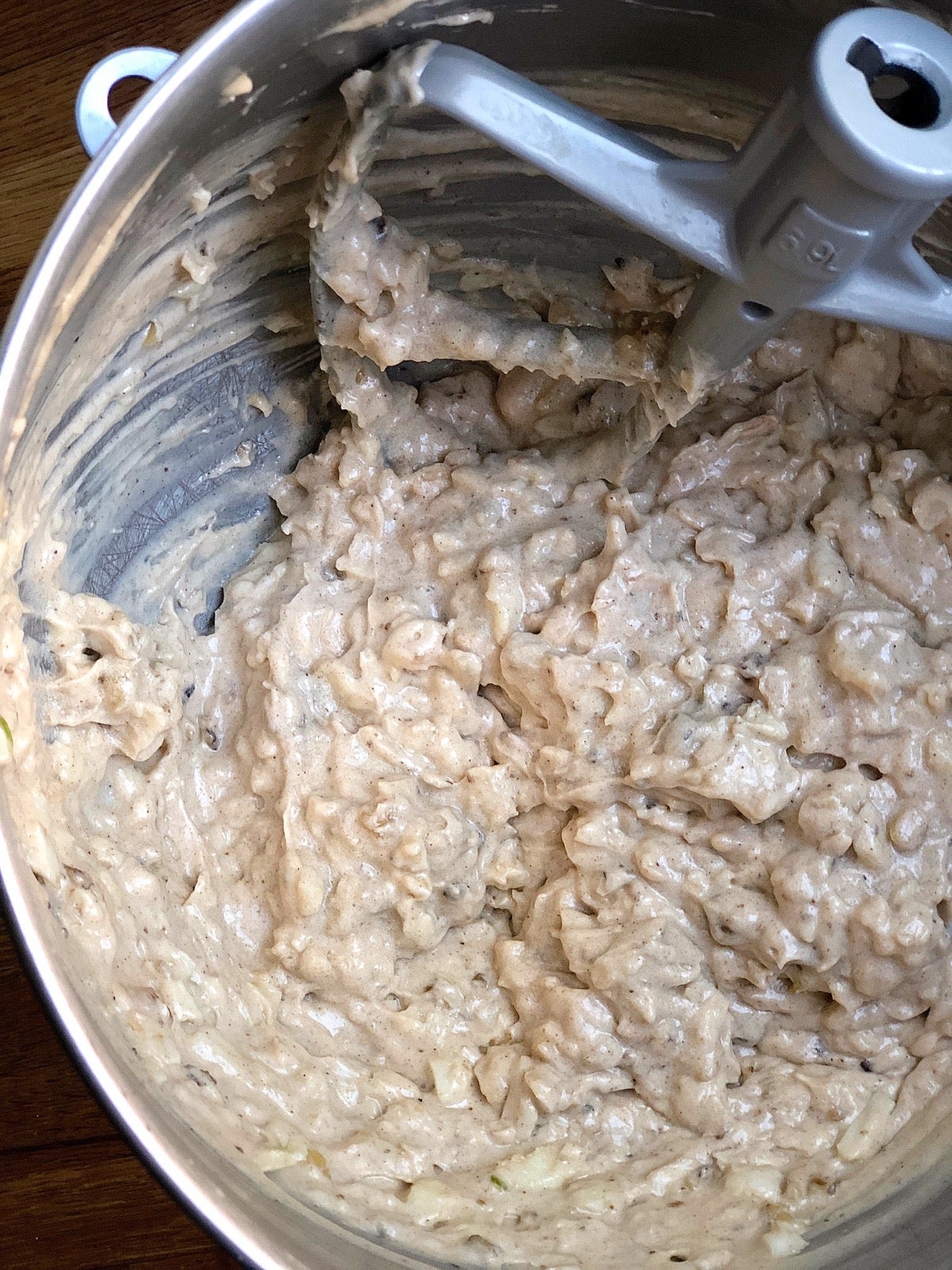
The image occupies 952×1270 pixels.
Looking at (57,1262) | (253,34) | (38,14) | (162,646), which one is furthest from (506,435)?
(57,1262)

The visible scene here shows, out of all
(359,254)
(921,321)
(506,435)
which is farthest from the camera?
(506,435)

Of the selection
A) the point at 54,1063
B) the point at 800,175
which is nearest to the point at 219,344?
the point at 800,175

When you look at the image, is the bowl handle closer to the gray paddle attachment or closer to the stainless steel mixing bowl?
the stainless steel mixing bowl

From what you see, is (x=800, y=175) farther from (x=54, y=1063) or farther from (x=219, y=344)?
(x=54, y=1063)

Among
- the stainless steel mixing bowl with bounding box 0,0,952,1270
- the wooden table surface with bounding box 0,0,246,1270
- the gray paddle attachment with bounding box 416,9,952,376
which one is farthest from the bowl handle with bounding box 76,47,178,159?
the wooden table surface with bounding box 0,0,246,1270

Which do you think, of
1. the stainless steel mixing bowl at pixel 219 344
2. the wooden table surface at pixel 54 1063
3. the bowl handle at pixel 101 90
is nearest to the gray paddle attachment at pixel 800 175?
the stainless steel mixing bowl at pixel 219 344

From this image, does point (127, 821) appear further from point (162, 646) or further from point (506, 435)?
point (506, 435)
